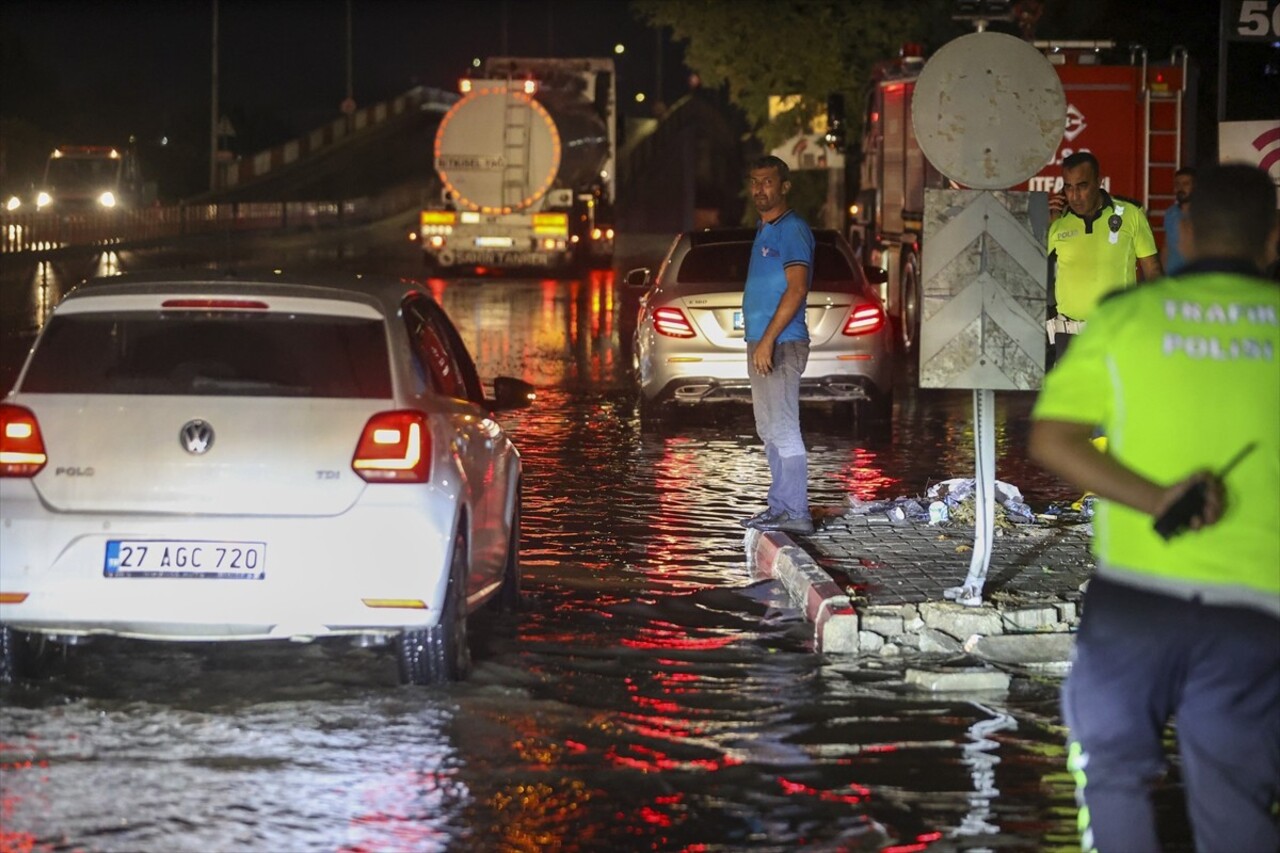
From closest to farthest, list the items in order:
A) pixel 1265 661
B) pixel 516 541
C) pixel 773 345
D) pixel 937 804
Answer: pixel 1265 661 → pixel 937 804 → pixel 516 541 → pixel 773 345

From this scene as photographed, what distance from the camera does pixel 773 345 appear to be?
35.3ft

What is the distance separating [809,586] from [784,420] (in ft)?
5.66

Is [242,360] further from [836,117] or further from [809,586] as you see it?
[836,117]

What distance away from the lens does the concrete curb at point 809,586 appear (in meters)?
8.74

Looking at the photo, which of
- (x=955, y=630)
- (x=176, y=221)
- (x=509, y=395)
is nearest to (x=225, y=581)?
(x=509, y=395)

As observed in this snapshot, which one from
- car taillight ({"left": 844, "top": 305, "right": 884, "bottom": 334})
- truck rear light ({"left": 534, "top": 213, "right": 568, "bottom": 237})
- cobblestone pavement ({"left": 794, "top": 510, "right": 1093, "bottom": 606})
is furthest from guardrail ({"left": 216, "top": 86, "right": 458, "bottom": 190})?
cobblestone pavement ({"left": 794, "top": 510, "right": 1093, "bottom": 606})

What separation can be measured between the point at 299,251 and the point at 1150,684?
5224 centimetres

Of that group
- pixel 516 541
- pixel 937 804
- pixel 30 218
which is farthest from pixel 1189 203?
pixel 30 218

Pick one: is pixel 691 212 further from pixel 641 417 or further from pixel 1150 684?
pixel 1150 684

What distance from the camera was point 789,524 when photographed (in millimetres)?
11023

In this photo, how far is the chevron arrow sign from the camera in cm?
921

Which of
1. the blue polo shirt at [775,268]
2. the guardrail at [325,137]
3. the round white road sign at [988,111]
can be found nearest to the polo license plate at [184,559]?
the round white road sign at [988,111]

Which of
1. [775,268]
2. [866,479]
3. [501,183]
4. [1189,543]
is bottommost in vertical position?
[866,479]

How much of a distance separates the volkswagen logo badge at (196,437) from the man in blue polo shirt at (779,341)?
3687 mm
